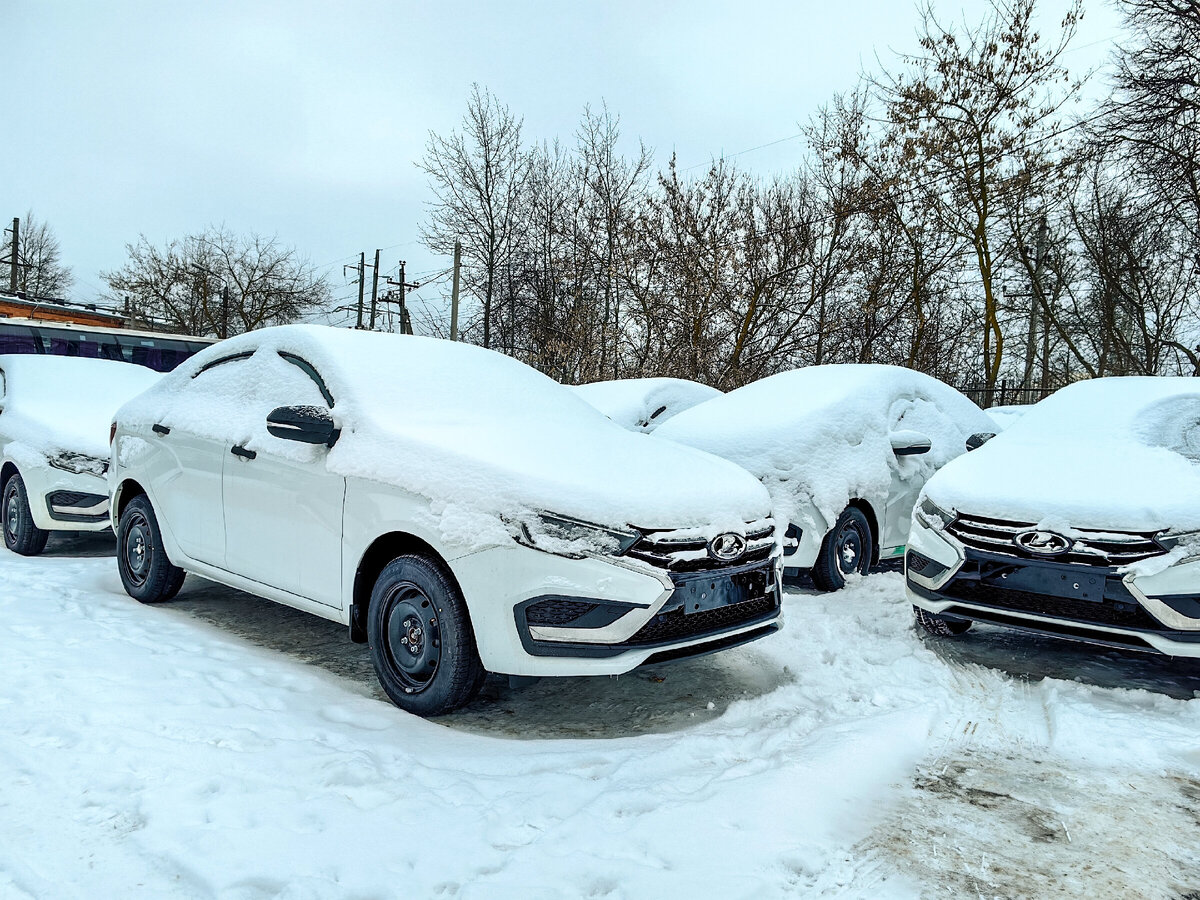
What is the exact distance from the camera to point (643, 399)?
9.52 meters

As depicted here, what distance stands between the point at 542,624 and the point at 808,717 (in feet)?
3.94

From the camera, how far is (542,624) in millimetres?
3168

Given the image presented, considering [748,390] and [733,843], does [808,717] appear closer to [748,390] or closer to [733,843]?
[733,843]

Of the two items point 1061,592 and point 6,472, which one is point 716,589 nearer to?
point 1061,592

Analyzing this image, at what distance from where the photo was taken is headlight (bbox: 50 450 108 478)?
647cm

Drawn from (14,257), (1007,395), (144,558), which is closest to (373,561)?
(144,558)

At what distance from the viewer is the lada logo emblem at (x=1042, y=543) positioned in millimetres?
4043

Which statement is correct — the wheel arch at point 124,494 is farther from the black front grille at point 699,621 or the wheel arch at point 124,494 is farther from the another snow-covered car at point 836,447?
the another snow-covered car at point 836,447

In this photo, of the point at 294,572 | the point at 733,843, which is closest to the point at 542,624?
the point at 733,843

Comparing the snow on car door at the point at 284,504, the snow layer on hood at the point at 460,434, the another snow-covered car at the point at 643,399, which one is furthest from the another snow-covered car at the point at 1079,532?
the another snow-covered car at the point at 643,399

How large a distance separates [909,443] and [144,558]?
5258 mm

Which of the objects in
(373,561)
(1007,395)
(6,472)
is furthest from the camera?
(1007,395)

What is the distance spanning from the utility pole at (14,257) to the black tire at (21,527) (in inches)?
1851

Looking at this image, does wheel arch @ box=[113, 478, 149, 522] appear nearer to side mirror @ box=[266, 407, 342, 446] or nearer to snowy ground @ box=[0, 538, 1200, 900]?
snowy ground @ box=[0, 538, 1200, 900]
